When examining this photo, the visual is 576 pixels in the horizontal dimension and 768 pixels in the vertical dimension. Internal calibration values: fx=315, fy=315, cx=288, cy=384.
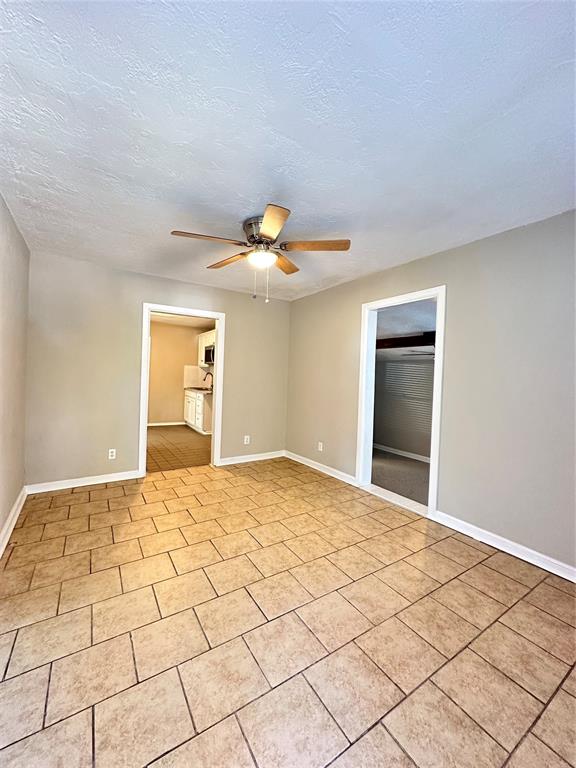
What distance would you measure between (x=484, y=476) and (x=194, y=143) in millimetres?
3055

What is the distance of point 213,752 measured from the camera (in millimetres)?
1093

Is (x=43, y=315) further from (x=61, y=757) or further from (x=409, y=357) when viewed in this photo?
(x=409, y=357)

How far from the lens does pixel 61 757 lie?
1063 mm

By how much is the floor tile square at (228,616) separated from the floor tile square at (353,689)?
0.41 m

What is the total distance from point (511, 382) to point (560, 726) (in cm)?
193

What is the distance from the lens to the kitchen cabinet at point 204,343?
6.50 meters

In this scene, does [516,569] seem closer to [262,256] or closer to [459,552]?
[459,552]

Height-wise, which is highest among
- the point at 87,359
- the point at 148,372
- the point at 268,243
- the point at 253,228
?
→ the point at 253,228

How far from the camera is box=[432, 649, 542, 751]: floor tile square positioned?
1.22 m

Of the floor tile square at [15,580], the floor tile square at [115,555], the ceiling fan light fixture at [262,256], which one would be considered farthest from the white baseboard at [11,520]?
the ceiling fan light fixture at [262,256]

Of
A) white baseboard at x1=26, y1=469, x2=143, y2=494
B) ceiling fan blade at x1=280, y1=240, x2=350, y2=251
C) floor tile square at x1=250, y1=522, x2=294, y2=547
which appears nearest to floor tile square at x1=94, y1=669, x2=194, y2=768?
floor tile square at x1=250, y1=522, x2=294, y2=547

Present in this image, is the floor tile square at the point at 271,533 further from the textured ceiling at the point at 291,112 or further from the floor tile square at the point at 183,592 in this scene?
the textured ceiling at the point at 291,112

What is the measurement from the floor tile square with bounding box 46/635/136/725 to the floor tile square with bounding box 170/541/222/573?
2.00ft

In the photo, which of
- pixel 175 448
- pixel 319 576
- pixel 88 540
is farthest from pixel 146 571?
pixel 175 448
